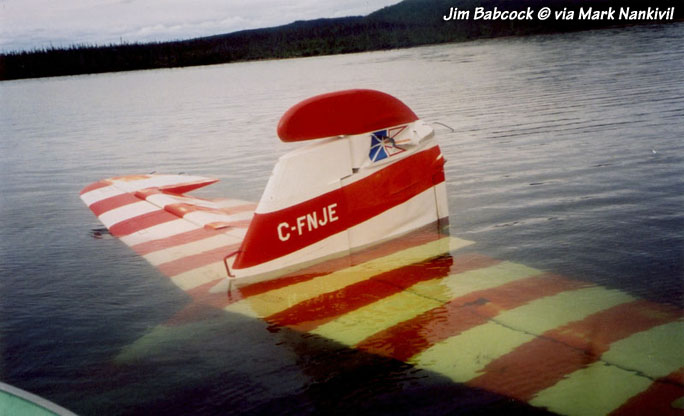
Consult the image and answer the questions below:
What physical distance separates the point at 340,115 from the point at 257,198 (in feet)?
→ 16.3

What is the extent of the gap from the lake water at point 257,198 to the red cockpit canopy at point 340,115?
168 centimetres

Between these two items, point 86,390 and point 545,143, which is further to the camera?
point 545,143

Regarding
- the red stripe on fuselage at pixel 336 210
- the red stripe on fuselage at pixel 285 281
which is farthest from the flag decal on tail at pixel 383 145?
the red stripe on fuselage at pixel 285 281

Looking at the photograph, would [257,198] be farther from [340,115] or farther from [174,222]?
[340,115]

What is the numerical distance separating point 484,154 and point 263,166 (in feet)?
15.9

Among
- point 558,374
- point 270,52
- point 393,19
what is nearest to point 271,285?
point 558,374

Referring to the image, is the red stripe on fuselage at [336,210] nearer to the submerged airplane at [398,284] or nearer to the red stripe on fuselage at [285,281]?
the submerged airplane at [398,284]

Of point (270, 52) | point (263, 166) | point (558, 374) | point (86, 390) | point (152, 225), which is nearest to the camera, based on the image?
point (558, 374)

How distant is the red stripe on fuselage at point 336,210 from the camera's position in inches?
195

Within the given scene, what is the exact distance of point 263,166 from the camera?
13227 millimetres

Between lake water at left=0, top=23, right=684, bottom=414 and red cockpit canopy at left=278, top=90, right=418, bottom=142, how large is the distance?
168 cm

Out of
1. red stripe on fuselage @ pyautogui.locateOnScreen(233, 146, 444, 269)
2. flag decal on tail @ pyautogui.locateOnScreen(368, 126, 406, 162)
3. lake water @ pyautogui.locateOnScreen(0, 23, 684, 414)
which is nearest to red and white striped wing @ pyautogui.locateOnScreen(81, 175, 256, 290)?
lake water @ pyautogui.locateOnScreen(0, 23, 684, 414)

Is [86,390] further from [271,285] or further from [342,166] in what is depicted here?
[342,166]

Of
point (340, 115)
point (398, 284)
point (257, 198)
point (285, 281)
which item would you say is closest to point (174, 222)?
point (285, 281)
